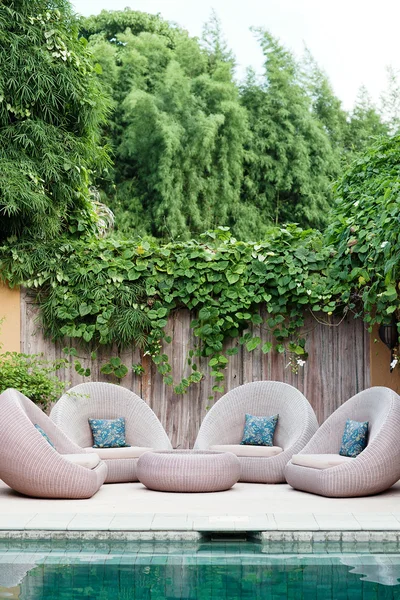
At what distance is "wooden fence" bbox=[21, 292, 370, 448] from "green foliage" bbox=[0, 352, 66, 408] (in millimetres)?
197

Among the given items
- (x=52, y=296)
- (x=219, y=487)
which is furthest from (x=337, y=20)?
(x=219, y=487)

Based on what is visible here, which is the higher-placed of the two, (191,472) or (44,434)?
(44,434)

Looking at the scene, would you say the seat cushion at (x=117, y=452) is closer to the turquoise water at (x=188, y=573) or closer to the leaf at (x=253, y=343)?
the leaf at (x=253, y=343)

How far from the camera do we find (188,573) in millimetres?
3600

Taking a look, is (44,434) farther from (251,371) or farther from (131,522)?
(251,371)

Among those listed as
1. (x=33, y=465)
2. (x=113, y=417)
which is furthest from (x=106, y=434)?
(x=33, y=465)

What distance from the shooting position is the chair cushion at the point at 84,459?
5.64 meters

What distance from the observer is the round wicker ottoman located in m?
5.73

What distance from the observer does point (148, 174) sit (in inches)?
608

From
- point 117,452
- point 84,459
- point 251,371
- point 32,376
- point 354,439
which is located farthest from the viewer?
point 251,371

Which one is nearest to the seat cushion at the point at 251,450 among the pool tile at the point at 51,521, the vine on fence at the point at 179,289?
the vine on fence at the point at 179,289

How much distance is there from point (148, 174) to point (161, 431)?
31.0ft

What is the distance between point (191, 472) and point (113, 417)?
1.30 m

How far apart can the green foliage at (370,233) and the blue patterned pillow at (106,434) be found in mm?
2300
